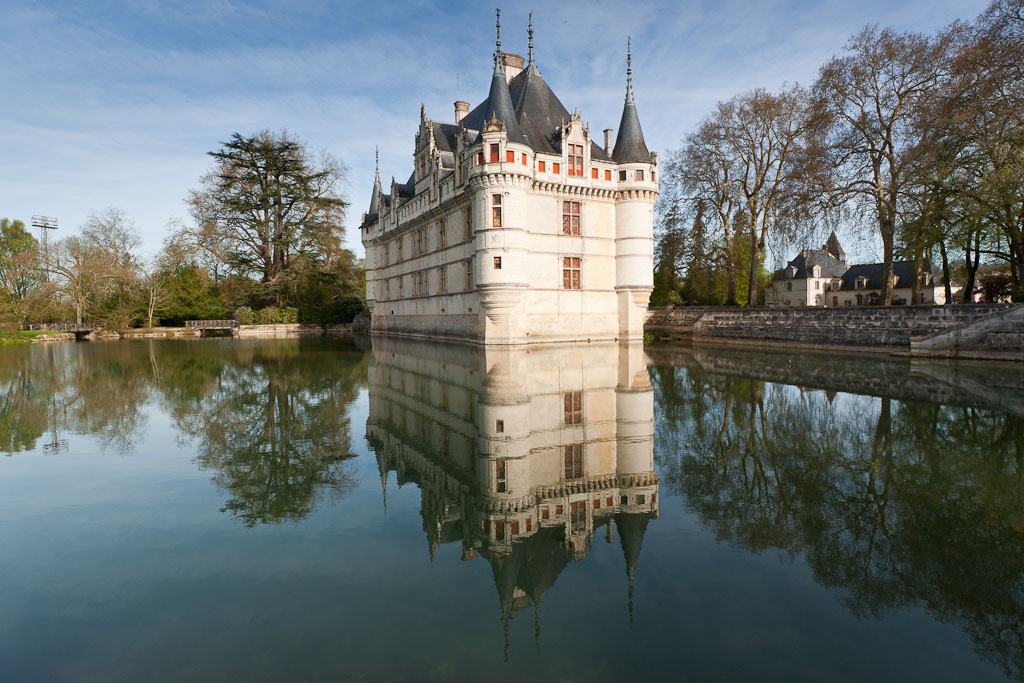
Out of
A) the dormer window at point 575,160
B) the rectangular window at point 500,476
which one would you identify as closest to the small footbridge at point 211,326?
the dormer window at point 575,160

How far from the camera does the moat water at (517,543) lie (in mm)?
2971

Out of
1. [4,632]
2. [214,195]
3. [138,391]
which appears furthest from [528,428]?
A: [214,195]

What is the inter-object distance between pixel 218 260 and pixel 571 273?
28.6 metres

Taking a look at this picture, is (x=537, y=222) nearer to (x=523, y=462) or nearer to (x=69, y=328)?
(x=523, y=462)

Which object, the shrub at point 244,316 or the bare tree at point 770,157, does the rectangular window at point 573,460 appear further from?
the shrub at point 244,316

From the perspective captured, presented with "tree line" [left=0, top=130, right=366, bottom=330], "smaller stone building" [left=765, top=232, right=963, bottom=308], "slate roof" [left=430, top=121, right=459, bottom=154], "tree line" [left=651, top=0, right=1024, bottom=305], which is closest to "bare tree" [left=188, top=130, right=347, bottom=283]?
"tree line" [left=0, top=130, right=366, bottom=330]

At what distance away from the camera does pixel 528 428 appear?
8125 millimetres

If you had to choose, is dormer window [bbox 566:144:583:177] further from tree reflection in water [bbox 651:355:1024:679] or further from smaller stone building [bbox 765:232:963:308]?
smaller stone building [bbox 765:232:963:308]

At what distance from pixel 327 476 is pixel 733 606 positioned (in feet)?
14.7

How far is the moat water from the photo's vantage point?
297cm

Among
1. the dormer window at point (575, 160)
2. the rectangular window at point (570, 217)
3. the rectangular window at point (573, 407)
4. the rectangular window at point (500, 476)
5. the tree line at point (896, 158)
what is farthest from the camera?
the rectangular window at point (570, 217)

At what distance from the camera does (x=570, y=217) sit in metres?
24.6

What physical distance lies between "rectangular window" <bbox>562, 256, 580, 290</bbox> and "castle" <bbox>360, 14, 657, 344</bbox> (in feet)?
0.17

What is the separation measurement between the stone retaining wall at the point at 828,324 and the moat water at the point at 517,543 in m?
9.12
